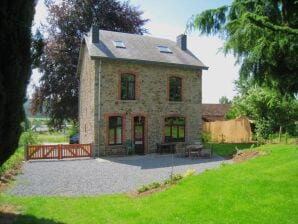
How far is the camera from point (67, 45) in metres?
30.5

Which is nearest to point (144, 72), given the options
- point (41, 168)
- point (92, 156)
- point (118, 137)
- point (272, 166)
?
point (118, 137)

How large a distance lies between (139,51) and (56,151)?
861 cm

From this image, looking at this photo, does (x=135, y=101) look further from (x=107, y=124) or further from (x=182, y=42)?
(x=182, y=42)

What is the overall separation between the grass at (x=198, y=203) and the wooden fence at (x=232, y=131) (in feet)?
67.2

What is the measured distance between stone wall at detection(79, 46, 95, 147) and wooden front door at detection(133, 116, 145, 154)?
2916 millimetres

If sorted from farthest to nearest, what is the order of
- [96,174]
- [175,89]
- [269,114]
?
1. [269,114]
2. [175,89]
3. [96,174]

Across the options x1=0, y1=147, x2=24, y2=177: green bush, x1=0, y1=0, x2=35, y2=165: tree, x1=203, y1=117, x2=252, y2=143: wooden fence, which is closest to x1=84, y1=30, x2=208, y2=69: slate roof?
x1=0, y1=147, x2=24, y2=177: green bush

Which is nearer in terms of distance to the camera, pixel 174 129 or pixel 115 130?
pixel 115 130

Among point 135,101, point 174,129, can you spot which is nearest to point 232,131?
point 174,129

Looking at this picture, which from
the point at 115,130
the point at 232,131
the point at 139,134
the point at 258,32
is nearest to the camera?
the point at 258,32

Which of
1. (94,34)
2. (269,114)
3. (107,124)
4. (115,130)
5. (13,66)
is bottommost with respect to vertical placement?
(115,130)

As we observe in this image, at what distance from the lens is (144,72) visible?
23828 millimetres

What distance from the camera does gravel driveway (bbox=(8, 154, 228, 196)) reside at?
12.7m

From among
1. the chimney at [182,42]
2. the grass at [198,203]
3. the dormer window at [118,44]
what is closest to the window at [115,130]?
the dormer window at [118,44]
